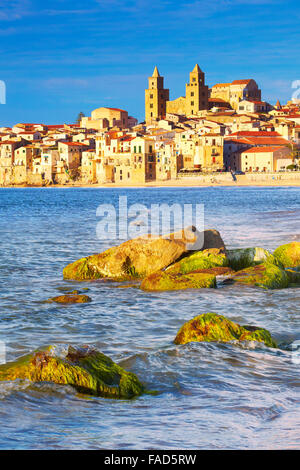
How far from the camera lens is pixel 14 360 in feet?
23.1

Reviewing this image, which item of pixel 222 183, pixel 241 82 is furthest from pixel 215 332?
pixel 241 82

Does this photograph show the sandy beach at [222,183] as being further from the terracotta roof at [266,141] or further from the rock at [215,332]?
the rock at [215,332]

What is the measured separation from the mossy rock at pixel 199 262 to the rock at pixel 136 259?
0.26 meters

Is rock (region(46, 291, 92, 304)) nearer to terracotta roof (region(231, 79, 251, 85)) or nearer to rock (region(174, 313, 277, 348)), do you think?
rock (region(174, 313, 277, 348))

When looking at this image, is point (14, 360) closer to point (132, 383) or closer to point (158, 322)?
point (132, 383)

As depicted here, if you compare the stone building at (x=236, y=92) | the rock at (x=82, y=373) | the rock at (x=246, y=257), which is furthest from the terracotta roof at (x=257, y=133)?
the rock at (x=82, y=373)

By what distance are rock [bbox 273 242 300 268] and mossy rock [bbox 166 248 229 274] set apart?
1484 mm

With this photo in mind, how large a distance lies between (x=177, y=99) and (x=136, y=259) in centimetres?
15450

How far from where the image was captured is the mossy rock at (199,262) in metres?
12.7

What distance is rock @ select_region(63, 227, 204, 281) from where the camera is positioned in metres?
13.1

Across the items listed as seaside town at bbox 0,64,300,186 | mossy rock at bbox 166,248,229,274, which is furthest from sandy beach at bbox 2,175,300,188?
mossy rock at bbox 166,248,229,274

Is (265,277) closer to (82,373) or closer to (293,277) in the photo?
(293,277)

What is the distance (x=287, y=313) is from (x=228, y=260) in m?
4.00
